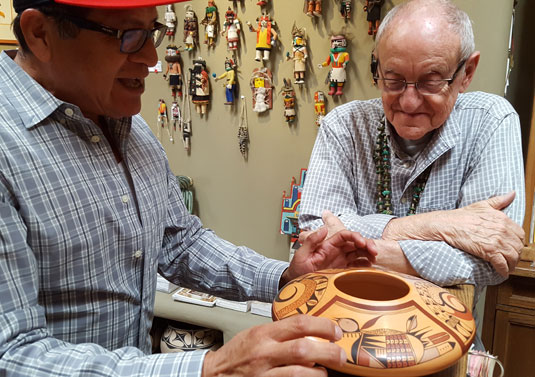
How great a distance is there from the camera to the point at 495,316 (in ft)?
7.31

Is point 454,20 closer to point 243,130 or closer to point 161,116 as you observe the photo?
point 243,130

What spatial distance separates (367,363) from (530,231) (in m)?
1.92

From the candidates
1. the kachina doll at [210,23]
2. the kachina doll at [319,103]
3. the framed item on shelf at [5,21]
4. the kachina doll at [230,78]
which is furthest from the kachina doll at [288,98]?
the framed item on shelf at [5,21]

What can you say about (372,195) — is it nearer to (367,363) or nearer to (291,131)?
(367,363)

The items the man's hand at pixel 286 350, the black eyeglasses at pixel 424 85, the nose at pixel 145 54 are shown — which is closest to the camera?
the man's hand at pixel 286 350

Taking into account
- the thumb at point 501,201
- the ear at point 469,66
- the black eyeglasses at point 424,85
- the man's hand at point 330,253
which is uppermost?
the ear at point 469,66

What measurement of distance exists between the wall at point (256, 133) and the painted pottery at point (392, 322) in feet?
5.96

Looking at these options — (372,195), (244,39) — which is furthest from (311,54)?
(372,195)

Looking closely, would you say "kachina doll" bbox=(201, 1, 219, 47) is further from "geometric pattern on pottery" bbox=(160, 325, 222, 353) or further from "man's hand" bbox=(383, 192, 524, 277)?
"man's hand" bbox=(383, 192, 524, 277)

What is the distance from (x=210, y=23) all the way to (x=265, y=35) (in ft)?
1.62

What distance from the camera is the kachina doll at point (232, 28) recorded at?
9.43ft

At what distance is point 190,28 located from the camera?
3.02 m

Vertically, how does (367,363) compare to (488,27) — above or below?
below

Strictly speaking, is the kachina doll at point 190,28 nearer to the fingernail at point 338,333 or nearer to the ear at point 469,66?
the ear at point 469,66
